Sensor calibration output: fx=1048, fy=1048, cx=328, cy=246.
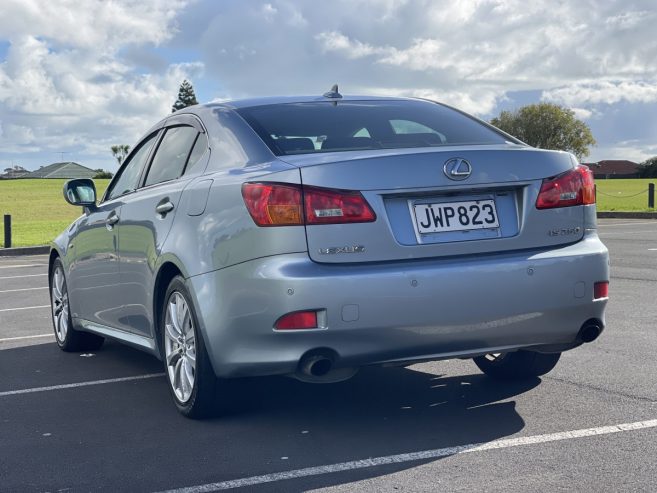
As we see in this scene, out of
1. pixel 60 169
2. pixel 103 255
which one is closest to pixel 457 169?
pixel 103 255

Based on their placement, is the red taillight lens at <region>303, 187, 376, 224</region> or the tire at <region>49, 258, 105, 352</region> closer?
the red taillight lens at <region>303, 187, 376, 224</region>

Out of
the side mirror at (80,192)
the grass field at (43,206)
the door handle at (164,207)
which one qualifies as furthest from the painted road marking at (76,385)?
the grass field at (43,206)

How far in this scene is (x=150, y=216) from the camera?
5.99 meters

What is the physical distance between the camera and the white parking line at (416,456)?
424 cm

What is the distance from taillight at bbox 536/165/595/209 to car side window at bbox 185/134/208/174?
1865 mm

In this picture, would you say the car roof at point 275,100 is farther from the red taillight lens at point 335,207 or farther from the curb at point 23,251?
the curb at point 23,251

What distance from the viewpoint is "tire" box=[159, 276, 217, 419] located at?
5.20 m

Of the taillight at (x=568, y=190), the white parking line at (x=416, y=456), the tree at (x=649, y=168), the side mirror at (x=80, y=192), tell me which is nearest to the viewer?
the white parking line at (x=416, y=456)

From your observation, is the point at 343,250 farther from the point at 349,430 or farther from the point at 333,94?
the point at 333,94

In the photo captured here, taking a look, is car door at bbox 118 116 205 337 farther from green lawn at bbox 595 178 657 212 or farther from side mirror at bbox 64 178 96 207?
green lawn at bbox 595 178 657 212

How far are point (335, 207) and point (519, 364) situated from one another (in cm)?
202

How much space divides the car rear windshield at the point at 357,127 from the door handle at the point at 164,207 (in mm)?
635

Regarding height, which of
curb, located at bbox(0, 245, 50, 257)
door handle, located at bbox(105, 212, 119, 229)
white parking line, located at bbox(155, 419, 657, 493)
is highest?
door handle, located at bbox(105, 212, 119, 229)

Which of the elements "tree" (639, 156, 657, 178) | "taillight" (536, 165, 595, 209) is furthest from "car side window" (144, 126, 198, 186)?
"tree" (639, 156, 657, 178)
